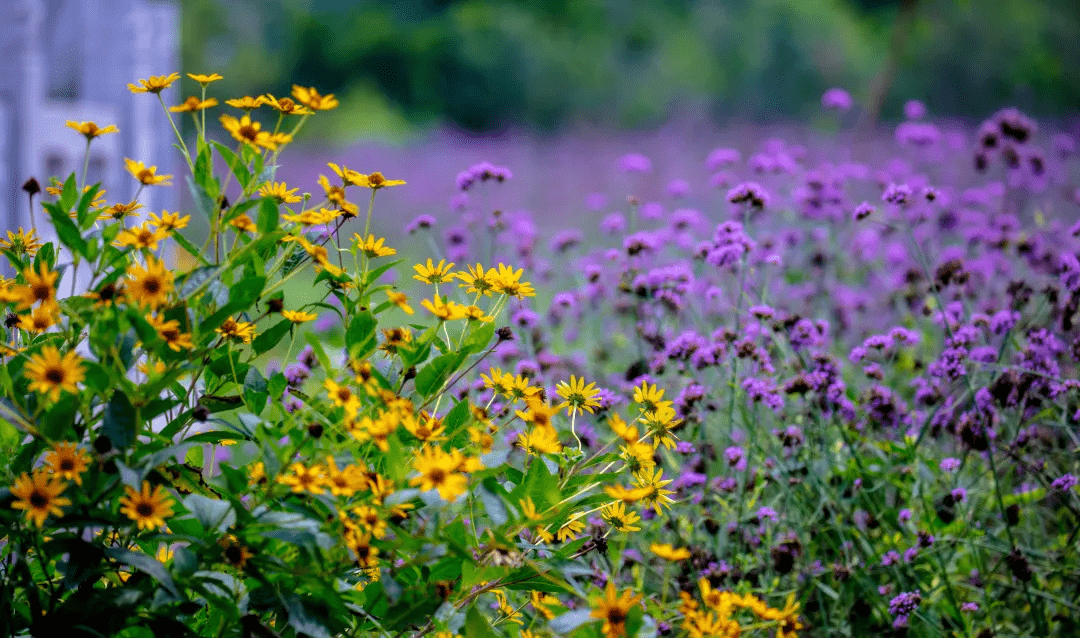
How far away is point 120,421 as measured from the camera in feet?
2.70

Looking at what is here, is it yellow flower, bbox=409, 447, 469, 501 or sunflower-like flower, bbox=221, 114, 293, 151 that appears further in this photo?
sunflower-like flower, bbox=221, 114, 293, 151

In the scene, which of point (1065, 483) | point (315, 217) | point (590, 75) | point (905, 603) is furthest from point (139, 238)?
point (590, 75)

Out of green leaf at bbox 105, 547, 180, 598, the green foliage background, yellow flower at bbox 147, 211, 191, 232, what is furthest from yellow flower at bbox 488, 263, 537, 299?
the green foliage background

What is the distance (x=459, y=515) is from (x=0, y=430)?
Result: 17.6 inches

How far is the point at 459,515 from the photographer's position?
2.97 feet

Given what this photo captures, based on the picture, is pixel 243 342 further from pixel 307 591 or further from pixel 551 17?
pixel 551 17

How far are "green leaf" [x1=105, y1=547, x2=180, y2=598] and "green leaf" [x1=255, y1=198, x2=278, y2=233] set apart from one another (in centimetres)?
31

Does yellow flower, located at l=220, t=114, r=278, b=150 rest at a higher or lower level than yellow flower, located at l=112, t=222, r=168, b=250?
higher

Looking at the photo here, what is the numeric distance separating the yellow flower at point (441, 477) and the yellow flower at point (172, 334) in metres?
0.23

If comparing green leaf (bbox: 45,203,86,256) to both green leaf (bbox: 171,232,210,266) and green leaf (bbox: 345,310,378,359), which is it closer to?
green leaf (bbox: 171,232,210,266)

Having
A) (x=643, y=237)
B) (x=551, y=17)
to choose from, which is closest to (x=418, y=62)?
(x=551, y=17)

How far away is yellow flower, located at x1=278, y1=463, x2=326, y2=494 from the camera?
775mm

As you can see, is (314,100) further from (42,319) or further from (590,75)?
(590,75)

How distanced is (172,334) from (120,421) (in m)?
0.09
